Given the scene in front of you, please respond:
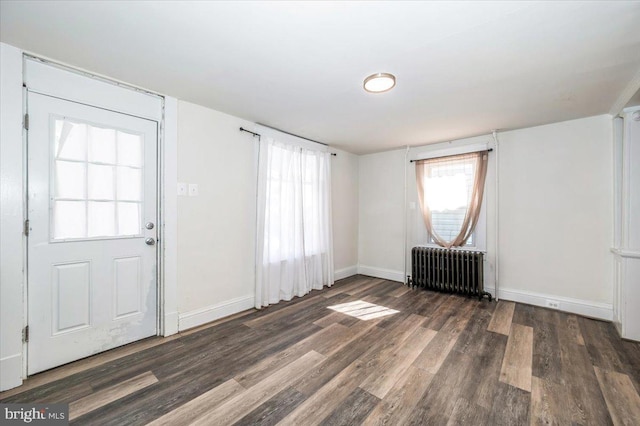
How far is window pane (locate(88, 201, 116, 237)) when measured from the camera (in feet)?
7.36

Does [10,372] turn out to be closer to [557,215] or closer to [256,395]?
[256,395]

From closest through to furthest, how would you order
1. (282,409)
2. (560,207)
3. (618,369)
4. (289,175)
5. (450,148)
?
(282,409), (618,369), (560,207), (289,175), (450,148)

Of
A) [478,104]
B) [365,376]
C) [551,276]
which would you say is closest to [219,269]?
[365,376]

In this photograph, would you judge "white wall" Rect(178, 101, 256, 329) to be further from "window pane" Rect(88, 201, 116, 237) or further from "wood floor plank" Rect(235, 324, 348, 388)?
"wood floor plank" Rect(235, 324, 348, 388)

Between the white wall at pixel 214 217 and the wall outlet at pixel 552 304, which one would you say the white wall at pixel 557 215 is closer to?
the wall outlet at pixel 552 304

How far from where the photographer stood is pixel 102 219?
2293mm

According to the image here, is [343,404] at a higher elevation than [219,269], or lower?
lower

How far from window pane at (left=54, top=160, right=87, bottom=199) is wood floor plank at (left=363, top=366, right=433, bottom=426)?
9.19 ft

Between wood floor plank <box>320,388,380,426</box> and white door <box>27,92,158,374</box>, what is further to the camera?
white door <box>27,92,158,374</box>

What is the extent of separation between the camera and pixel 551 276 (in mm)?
3375

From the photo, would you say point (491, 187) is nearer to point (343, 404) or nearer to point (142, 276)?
point (343, 404)

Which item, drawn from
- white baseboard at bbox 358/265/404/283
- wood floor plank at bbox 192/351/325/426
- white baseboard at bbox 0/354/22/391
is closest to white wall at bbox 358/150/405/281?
white baseboard at bbox 358/265/404/283

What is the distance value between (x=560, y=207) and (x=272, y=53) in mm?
3918

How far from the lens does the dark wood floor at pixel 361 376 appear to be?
1605 millimetres
